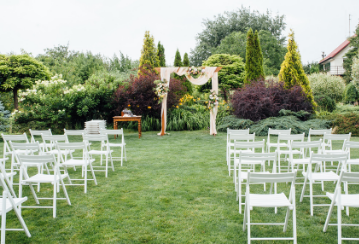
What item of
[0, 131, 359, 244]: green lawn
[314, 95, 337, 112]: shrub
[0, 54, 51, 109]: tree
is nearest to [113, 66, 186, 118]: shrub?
[0, 54, 51, 109]: tree

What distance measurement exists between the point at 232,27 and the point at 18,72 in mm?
28205

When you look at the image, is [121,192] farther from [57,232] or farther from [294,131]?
[294,131]

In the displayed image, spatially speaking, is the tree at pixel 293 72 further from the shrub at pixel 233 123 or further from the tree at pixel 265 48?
the tree at pixel 265 48

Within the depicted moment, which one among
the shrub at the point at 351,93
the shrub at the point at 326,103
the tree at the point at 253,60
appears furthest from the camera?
the shrub at the point at 351,93

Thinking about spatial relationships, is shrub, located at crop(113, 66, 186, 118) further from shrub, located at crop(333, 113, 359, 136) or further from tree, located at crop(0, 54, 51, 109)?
shrub, located at crop(333, 113, 359, 136)

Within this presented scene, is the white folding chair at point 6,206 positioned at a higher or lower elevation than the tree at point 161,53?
lower

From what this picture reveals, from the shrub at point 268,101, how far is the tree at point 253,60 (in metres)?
1.80

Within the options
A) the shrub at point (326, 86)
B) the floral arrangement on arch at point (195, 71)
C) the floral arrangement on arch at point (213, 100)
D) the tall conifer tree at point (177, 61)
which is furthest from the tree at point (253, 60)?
the tall conifer tree at point (177, 61)

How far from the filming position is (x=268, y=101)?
12484 millimetres

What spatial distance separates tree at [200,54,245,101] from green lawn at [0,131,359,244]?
1626 cm

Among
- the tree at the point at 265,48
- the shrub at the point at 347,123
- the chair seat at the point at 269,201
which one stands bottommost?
the chair seat at the point at 269,201

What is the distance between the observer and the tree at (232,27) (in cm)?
3516

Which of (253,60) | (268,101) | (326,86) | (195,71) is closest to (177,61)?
(253,60)

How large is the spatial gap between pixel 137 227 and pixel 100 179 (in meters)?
2.49
